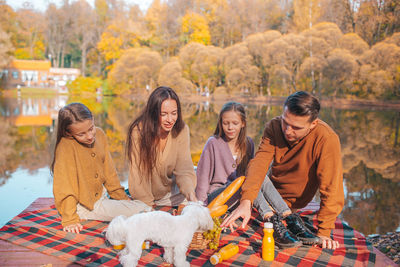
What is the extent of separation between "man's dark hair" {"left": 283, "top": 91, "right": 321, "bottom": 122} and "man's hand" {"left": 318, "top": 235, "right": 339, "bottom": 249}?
860mm

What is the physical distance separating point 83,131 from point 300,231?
1.84 meters

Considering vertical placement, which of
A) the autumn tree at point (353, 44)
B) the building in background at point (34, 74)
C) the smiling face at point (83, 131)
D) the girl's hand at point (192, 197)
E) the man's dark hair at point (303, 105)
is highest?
the autumn tree at point (353, 44)

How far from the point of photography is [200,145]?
290 inches

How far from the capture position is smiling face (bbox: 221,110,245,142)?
120 inches

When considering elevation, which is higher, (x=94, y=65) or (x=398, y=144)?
(x=94, y=65)

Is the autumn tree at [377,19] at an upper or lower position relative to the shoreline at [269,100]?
upper

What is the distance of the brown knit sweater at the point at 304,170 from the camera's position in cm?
229

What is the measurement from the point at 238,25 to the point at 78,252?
110 ft

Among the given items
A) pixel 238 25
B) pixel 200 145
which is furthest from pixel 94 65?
pixel 200 145

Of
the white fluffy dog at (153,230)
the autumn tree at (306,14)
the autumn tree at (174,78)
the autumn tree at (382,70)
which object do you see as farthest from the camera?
the autumn tree at (306,14)

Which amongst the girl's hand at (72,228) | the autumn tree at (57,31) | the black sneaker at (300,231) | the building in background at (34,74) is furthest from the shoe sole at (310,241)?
the autumn tree at (57,31)

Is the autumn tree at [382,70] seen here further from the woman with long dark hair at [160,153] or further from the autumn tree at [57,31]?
the autumn tree at [57,31]

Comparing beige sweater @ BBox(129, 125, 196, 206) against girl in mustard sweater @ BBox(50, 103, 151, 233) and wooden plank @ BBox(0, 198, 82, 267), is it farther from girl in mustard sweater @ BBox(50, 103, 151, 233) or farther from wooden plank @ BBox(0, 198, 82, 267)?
wooden plank @ BBox(0, 198, 82, 267)

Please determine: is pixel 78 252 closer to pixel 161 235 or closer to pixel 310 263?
pixel 161 235
